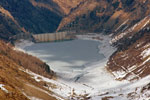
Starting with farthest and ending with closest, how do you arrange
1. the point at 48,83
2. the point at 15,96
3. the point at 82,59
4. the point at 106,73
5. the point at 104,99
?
the point at 82,59 → the point at 106,73 → the point at 48,83 → the point at 104,99 → the point at 15,96

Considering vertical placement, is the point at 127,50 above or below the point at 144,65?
above

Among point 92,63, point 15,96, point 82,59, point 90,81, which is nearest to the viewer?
point 15,96

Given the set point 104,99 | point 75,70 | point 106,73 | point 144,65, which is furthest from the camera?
point 75,70

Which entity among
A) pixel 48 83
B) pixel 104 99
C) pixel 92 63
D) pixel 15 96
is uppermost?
pixel 92 63

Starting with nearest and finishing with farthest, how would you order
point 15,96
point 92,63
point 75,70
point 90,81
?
point 15,96 → point 90,81 → point 75,70 → point 92,63

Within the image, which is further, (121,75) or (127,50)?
(127,50)

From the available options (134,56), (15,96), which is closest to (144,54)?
(134,56)

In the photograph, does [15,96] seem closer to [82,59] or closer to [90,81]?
[90,81]

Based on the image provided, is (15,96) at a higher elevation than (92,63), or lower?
lower

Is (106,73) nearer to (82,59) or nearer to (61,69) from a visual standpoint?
(61,69)

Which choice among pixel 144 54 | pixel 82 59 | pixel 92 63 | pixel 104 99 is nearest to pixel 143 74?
pixel 144 54
